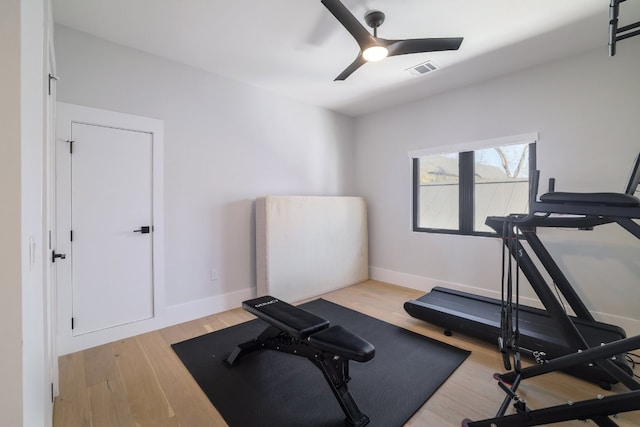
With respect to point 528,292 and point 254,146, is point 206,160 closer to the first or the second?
point 254,146

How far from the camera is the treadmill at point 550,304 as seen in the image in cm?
142

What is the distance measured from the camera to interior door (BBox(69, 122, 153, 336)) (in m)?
2.41

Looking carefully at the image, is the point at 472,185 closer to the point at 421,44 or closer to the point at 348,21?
the point at 421,44

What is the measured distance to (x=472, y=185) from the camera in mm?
3637

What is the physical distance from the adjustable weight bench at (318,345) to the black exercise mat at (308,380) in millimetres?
122

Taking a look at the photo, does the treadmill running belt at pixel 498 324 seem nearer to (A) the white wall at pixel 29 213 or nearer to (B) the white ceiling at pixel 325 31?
(B) the white ceiling at pixel 325 31

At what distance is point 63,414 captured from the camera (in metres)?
1.67

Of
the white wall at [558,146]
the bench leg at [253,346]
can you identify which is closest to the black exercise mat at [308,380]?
the bench leg at [253,346]

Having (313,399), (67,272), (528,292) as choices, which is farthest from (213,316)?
(528,292)

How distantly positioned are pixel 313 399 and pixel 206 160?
2.58m

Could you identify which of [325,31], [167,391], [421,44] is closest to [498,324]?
[421,44]

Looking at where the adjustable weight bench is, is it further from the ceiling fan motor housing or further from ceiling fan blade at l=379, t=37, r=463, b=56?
the ceiling fan motor housing

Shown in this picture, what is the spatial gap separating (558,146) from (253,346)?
3.59 m

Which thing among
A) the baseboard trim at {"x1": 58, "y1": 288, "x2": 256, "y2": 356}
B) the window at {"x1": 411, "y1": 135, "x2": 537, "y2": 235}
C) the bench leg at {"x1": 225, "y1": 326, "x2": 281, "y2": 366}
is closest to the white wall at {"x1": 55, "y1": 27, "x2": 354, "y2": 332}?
the baseboard trim at {"x1": 58, "y1": 288, "x2": 256, "y2": 356}
